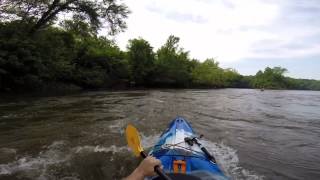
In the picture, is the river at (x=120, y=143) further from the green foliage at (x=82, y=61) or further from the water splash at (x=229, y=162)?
the green foliage at (x=82, y=61)

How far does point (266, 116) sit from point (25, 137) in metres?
8.61

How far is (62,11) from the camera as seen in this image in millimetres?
22203

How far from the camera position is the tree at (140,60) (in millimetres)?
42188

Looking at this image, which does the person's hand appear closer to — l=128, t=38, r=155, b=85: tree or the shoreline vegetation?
the shoreline vegetation

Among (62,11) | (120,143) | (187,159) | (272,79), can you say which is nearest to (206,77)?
(272,79)

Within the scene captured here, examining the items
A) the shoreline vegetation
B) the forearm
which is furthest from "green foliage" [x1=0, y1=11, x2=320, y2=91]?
the forearm

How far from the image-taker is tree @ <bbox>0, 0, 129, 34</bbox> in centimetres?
2092

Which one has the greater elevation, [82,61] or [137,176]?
[82,61]

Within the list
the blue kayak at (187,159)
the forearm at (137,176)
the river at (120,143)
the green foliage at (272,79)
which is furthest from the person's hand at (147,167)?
the green foliage at (272,79)

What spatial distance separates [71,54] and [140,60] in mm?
14552

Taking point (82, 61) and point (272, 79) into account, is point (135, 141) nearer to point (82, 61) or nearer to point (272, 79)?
point (82, 61)

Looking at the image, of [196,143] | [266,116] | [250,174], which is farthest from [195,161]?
[266,116]

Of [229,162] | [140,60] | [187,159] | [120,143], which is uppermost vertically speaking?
[140,60]

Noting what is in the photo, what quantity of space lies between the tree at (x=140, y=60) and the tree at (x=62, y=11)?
1771cm
